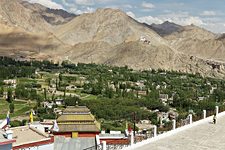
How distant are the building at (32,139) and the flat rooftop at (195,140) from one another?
4.66 metres

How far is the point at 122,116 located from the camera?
7031cm

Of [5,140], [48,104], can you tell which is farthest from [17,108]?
[5,140]

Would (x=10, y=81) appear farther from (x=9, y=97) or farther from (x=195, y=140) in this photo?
(x=195, y=140)

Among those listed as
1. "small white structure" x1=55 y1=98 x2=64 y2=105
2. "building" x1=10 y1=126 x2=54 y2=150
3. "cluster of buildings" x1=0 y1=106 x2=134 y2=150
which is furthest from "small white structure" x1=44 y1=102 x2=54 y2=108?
"building" x1=10 y1=126 x2=54 y2=150

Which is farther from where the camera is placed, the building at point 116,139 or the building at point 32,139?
the building at point 32,139

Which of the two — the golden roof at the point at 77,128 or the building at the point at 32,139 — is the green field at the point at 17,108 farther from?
the building at the point at 32,139

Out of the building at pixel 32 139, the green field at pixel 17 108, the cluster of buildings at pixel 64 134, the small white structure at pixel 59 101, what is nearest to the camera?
the building at pixel 32 139

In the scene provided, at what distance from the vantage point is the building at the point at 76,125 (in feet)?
63.5

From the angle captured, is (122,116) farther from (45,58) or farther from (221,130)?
(45,58)

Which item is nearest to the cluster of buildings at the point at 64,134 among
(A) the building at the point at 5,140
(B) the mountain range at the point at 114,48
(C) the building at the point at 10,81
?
(A) the building at the point at 5,140

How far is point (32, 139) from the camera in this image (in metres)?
17.0

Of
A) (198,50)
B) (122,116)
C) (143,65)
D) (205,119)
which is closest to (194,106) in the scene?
(122,116)

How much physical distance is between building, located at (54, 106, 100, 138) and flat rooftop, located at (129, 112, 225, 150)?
4.59m

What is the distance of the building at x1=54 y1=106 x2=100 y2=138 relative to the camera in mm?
19359
